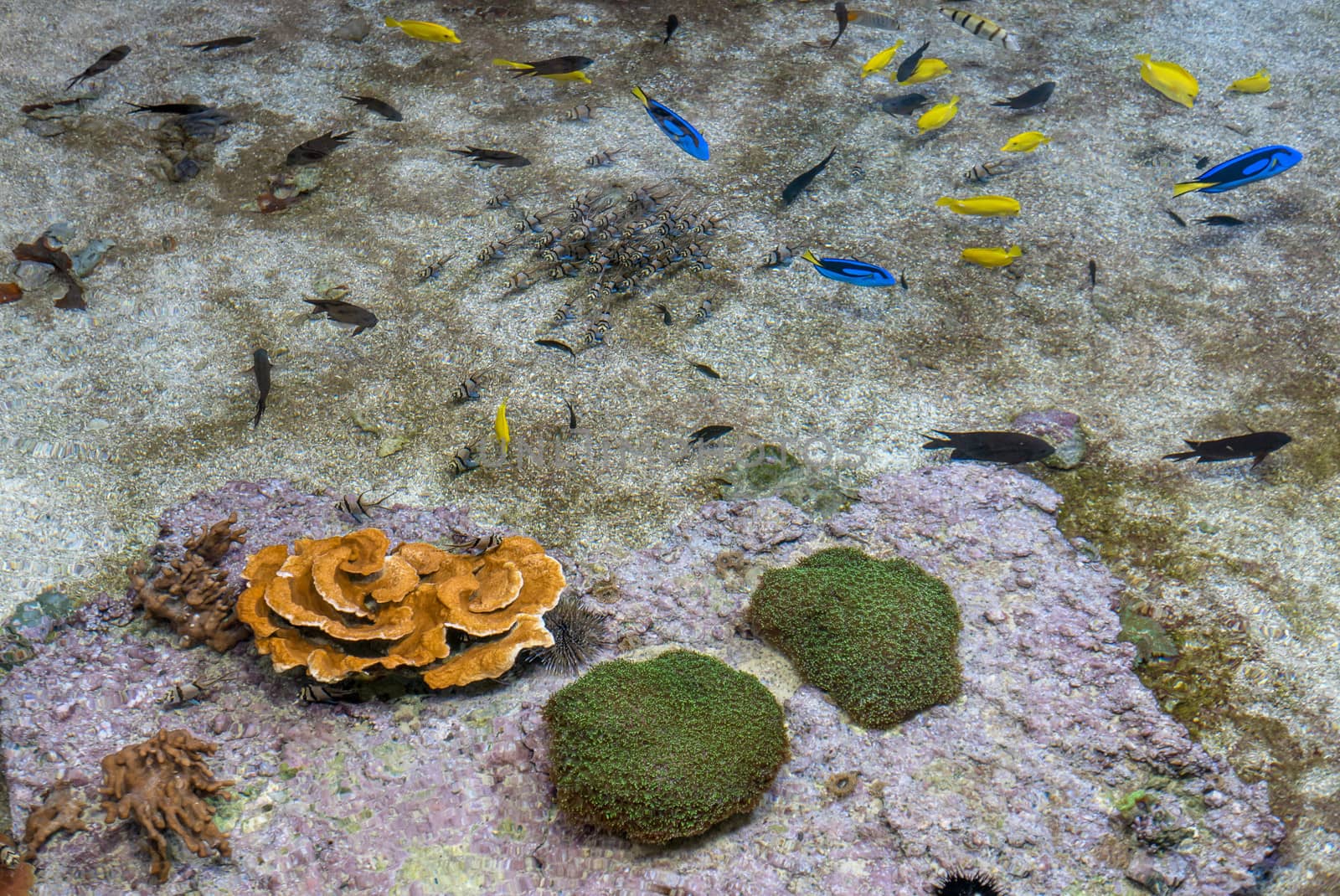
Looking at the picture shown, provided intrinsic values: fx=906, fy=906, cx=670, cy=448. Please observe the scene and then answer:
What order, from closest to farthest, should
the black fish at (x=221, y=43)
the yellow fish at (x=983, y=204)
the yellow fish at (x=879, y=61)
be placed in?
the yellow fish at (x=983, y=204), the yellow fish at (x=879, y=61), the black fish at (x=221, y=43)

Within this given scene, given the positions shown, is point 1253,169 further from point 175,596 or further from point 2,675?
point 2,675

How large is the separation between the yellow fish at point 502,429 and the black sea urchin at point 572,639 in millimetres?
932

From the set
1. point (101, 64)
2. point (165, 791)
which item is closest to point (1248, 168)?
point (165, 791)

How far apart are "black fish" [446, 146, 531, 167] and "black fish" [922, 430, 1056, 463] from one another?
3.50 meters

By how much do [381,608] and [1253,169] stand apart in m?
5.28

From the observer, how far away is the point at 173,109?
6559 mm

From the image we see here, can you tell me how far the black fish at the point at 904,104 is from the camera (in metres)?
6.64

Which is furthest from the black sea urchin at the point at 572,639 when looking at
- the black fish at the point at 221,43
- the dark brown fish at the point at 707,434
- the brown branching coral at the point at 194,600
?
the black fish at the point at 221,43

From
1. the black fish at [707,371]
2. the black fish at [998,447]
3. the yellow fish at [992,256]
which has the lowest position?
the black fish at [707,371]

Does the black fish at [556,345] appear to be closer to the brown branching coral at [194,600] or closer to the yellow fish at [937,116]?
the brown branching coral at [194,600]

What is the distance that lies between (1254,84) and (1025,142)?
221cm

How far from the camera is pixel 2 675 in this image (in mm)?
3672

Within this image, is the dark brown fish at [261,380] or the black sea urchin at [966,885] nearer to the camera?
the black sea urchin at [966,885]

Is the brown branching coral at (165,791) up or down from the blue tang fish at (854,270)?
down
